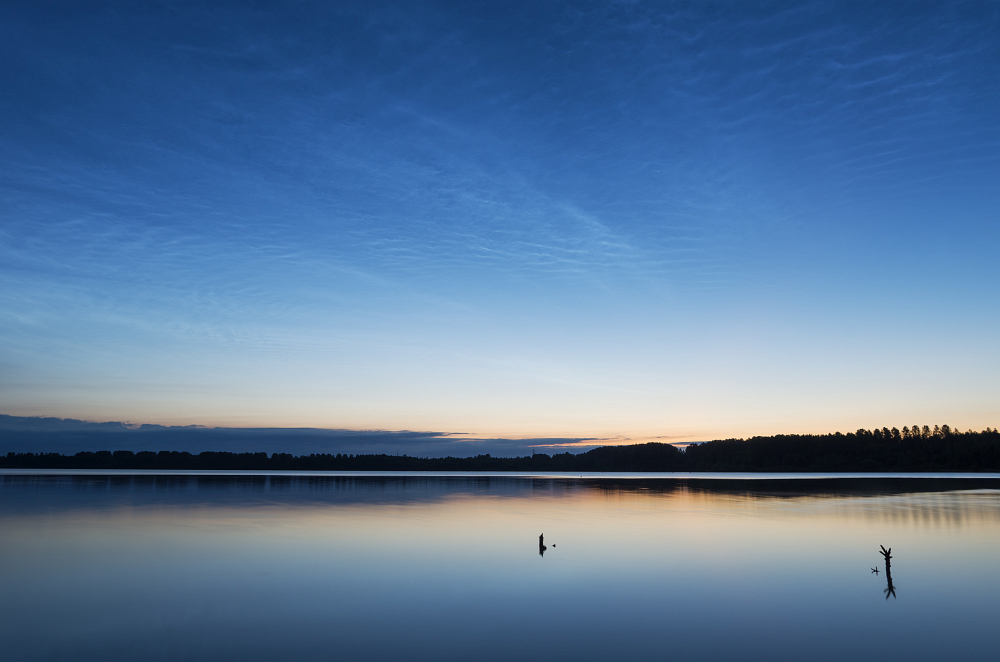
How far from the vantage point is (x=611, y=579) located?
A: 22688 millimetres

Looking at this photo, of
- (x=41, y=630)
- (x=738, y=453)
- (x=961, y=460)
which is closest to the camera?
(x=41, y=630)

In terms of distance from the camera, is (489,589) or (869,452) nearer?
(489,589)

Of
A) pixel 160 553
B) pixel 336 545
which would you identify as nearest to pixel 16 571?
pixel 160 553

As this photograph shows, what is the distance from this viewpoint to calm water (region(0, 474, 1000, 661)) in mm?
14594

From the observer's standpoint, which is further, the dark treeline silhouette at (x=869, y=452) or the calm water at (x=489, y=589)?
the dark treeline silhouette at (x=869, y=452)

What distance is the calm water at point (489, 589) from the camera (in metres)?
14.6

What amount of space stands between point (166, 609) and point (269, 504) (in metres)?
39.1

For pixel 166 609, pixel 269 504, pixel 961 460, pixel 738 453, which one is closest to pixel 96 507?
pixel 269 504

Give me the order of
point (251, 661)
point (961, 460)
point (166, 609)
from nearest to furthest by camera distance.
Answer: point (251, 661), point (166, 609), point (961, 460)

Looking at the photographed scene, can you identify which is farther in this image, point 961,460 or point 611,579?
point 961,460

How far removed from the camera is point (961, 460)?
148 metres

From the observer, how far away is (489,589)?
20.8 meters

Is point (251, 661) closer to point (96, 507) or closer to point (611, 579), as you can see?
point (611, 579)

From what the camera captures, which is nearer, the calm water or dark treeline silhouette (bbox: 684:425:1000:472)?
the calm water
